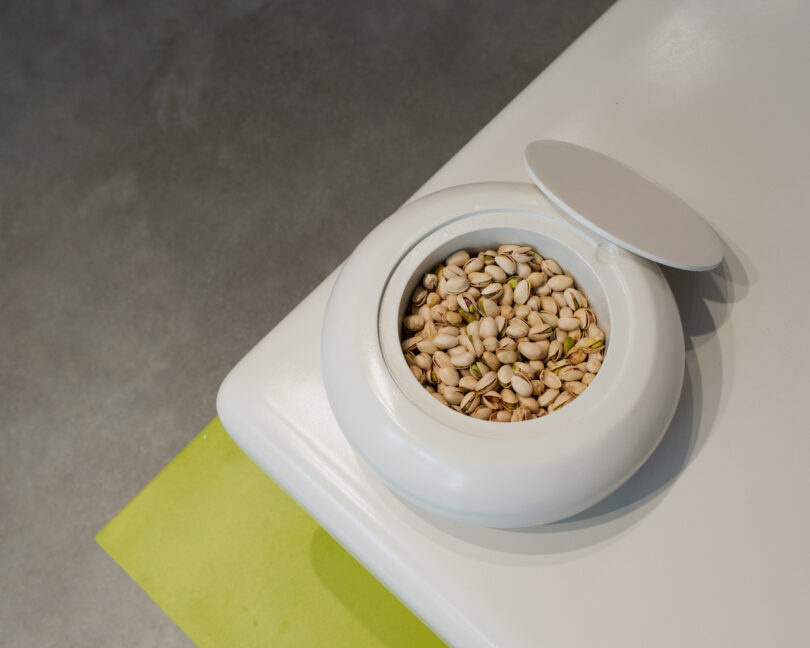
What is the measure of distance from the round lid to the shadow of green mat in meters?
0.73

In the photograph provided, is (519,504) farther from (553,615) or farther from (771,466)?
(771,466)

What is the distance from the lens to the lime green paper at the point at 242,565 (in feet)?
3.62

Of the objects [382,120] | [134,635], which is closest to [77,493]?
[134,635]

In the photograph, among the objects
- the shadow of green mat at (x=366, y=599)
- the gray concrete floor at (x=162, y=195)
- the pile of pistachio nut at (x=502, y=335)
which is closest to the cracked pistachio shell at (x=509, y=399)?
the pile of pistachio nut at (x=502, y=335)

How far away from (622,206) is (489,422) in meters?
0.23

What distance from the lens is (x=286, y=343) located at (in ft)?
2.35

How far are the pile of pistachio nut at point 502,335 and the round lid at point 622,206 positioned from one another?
0.06 m

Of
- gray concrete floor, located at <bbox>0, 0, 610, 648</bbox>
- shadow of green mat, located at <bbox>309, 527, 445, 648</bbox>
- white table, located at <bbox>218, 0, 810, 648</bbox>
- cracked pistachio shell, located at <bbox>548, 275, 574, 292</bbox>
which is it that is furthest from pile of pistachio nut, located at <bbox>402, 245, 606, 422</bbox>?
gray concrete floor, located at <bbox>0, 0, 610, 648</bbox>

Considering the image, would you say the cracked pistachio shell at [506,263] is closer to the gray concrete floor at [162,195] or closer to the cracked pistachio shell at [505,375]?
the cracked pistachio shell at [505,375]

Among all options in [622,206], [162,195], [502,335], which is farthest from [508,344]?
[162,195]

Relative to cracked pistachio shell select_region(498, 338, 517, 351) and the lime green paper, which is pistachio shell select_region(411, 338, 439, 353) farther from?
the lime green paper

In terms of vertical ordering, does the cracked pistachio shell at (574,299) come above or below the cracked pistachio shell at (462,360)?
above

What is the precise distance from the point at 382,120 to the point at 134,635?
3.80 feet

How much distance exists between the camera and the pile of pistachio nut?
23.6 inches
